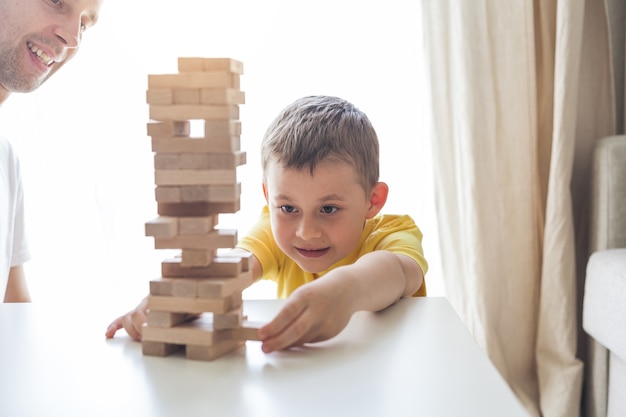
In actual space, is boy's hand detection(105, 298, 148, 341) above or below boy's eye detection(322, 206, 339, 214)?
below

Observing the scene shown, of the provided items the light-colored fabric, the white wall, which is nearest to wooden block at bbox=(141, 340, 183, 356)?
the light-colored fabric

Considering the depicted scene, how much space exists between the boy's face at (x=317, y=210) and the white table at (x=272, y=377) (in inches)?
14.0

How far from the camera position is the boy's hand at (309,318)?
2.64 ft

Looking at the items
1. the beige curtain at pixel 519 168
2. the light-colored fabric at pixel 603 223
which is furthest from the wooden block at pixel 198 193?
the beige curtain at pixel 519 168

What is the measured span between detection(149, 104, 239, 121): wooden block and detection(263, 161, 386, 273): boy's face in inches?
18.4

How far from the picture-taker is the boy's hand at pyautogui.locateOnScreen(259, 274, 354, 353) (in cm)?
81

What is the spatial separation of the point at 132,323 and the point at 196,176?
0.21 m

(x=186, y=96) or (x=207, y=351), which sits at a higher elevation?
(x=186, y=96)

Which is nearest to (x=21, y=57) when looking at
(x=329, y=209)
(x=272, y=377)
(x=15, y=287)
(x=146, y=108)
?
(x=15, y=287)

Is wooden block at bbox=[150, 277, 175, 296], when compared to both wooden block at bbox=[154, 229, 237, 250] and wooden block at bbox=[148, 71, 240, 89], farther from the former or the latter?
wooden block at bbox=[148, 71, 240, 89]

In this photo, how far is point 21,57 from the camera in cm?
189

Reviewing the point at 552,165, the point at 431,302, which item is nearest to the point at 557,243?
the point at 552,165

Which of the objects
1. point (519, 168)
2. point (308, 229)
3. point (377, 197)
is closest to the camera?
point (308, 229)

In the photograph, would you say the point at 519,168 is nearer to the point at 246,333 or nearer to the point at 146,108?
the point at 146,108
